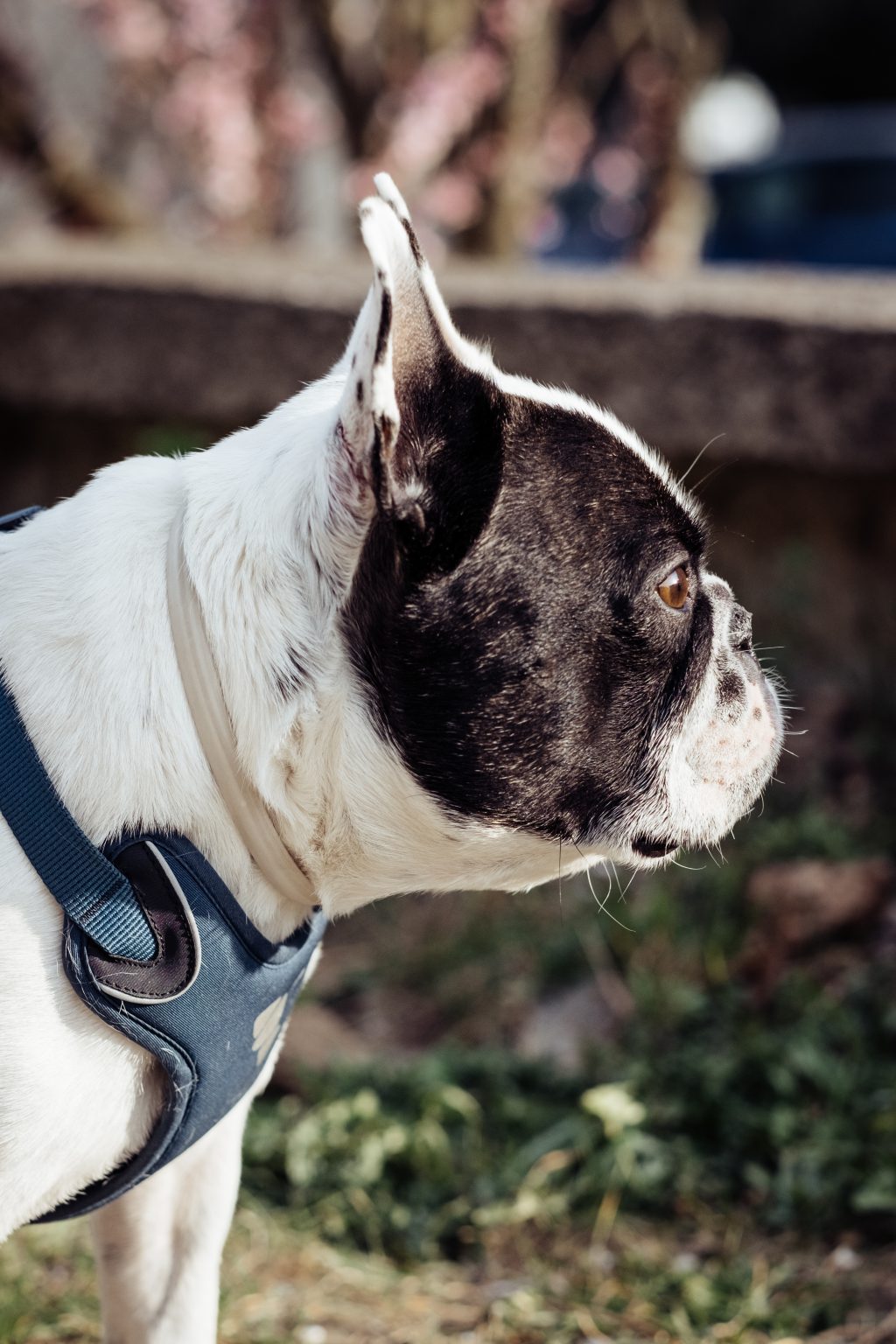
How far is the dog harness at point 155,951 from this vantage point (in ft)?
5.53

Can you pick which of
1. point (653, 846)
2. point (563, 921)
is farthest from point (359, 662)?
point (563, 921)

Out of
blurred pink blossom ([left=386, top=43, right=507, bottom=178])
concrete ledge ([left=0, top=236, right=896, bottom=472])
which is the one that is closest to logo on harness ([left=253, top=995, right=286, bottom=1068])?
concrete ledge ([left=0, top=236, right=896, bottom=472])

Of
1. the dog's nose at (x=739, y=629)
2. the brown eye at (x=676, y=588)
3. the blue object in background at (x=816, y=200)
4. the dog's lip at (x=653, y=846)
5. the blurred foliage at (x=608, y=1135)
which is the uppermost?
the brown eye at (x=676, y=588)

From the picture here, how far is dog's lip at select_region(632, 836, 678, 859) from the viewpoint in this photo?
2092mm

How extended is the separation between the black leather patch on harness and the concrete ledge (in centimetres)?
295

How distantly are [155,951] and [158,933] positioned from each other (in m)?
0.02

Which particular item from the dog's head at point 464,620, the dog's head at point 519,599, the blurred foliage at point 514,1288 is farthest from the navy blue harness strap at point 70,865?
the blurred foliage at point 514,1288

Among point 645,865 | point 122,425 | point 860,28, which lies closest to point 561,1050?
point 645,865

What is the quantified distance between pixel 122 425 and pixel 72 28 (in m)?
8.26

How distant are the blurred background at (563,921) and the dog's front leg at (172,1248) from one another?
1.77 ft

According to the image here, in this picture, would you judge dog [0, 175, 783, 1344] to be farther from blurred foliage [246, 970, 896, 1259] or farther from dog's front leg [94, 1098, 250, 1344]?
blurred foliage [246, 970, 896, 1259]

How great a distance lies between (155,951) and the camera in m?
1.73

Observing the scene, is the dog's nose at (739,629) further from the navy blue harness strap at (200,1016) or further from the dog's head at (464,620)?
the navy blue harness strap at (200,1016)

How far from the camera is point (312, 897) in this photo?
1.94 metres
